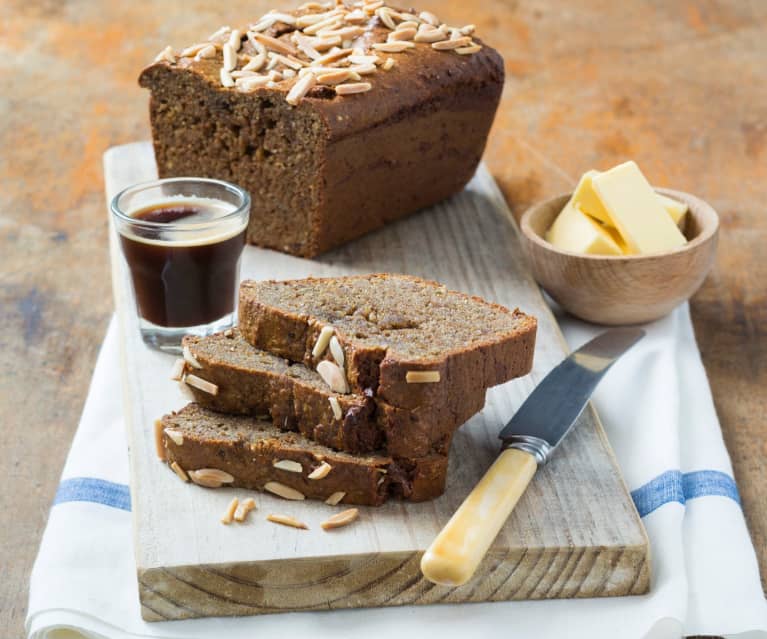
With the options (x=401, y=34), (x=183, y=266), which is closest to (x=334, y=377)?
(x=183, y=266)

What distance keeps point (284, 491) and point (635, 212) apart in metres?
1.40

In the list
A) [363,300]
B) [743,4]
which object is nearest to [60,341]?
[363,300]

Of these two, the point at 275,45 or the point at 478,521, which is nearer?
the point at 478,521

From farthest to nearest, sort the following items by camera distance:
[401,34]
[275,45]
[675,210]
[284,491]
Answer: [401,34] → [275,45] → [675,210] → [284,491]

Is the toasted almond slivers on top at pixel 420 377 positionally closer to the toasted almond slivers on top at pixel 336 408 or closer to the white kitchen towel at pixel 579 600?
the toasted almond slivers on top at pixel 336 408

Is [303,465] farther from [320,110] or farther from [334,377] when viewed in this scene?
[320,110]

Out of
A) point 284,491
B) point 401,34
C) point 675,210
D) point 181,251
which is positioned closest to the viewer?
point 284,491

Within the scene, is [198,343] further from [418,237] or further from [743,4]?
[743,4]

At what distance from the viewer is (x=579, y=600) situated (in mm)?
2227

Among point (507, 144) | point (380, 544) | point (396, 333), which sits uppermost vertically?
point (396, 333)

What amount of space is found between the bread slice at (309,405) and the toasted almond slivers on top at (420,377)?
0.06 metres

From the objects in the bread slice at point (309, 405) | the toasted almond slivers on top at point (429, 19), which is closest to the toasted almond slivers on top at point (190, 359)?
the bread slice at point (309, 405)

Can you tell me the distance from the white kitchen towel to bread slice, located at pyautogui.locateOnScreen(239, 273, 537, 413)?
42cm

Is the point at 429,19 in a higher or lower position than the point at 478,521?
higher
